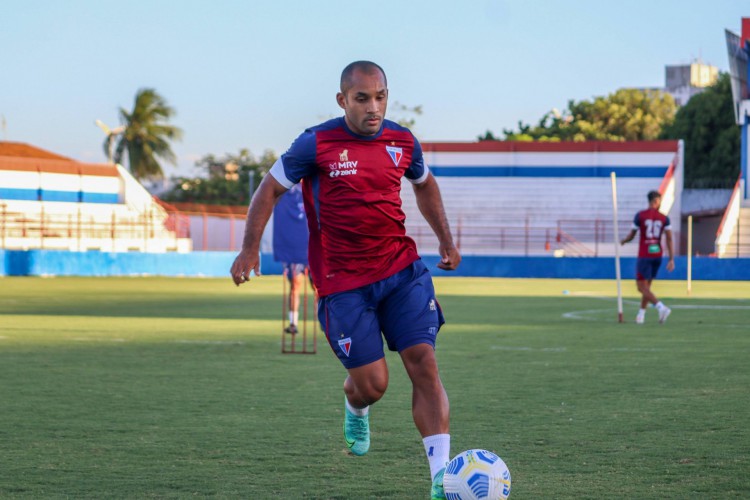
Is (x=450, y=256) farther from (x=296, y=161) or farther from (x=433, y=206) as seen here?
(x=296, y=161)

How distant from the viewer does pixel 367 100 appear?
19.1ft

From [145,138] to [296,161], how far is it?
79.5 m

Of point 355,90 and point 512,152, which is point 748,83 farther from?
point 355,90

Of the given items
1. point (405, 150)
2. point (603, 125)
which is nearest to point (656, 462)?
point (405, 150)

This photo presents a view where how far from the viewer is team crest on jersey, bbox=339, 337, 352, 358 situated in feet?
19.6

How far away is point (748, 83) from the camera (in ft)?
177

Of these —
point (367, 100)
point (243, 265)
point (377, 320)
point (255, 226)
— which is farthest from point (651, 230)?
point (243, 265)

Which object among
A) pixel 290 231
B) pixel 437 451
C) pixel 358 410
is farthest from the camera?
pixel 290 231

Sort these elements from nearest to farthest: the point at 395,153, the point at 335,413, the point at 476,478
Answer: the point at 476,478 → the point at 395,153 → the point at 335,413

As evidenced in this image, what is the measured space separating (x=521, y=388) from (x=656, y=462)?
3.49 meters

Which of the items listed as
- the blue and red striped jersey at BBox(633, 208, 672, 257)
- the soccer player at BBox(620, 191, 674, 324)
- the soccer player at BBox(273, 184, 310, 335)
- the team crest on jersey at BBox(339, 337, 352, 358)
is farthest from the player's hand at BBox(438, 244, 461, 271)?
the blue and red striped jersey at BBox(633, 208, 672, 257)

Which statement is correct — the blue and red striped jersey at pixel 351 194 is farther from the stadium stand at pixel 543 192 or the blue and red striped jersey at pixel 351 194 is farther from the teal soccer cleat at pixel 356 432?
the stadium stand at pixel 543 192

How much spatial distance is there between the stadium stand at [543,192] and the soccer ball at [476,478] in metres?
44.6

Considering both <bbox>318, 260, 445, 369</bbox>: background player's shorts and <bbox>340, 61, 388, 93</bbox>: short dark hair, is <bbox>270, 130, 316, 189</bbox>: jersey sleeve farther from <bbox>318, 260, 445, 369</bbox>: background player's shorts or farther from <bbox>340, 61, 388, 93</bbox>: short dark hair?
<bbox>318, 260, 445, 369</bbox>: background player's shorts
